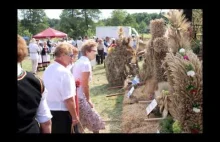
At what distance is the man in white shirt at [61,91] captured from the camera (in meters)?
2.99

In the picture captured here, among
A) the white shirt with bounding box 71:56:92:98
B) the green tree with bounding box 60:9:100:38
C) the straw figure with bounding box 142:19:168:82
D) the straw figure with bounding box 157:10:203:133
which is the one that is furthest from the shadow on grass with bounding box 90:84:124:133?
the green tree with bounding box 60:9:100:38

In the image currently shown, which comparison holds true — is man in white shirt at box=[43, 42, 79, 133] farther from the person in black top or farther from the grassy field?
the grassy field

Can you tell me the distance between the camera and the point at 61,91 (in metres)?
3.00

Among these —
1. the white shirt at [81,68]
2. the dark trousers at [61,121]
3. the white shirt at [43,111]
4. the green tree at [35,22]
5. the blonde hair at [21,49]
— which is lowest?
the dark trousers at [61,121]

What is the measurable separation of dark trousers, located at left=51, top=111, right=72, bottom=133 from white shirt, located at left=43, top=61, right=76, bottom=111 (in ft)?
0.23

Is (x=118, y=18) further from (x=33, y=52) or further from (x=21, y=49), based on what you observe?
(x=21, y=49)

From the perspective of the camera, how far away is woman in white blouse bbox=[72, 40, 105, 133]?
3740mm

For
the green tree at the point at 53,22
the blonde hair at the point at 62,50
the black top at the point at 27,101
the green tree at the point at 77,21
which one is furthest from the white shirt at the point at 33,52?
the green tree at the point at 53,22

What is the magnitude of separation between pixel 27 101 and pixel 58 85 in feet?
3.20

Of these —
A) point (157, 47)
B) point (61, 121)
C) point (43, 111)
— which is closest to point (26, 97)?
point (43, 111)

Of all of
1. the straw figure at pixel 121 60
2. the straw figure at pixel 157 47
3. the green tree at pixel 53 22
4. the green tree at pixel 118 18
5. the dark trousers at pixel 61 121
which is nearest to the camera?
the dark trousers at pixel 61 121

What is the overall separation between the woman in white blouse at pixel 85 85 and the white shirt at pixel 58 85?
0.70 m

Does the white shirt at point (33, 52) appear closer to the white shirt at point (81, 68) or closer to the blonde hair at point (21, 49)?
the white shirt at point (81, 68)

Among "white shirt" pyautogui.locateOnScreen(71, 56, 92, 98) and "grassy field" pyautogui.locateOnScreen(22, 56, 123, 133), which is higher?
"white shirt" pyautogui.locateOnScreen(71, 56, 92, 98)
